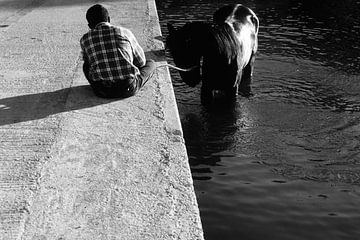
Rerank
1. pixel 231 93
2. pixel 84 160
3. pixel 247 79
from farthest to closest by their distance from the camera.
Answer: pixel 247 79
pixel 231 93
pixel 84 160

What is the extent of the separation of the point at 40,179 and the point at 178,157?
123 centimetres

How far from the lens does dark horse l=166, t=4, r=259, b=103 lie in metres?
7.11

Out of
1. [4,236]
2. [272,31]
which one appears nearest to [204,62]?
[4,236]

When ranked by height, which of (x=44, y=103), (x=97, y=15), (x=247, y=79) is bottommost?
(x=247, y=79)

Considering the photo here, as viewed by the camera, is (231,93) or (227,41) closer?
(227,41)

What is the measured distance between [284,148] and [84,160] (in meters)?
2.55

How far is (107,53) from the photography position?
21.0ft

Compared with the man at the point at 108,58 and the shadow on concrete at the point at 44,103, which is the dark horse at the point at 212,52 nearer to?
the man at the point at 108,58

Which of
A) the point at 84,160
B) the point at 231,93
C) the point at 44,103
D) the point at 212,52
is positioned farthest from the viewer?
the point at 231,93

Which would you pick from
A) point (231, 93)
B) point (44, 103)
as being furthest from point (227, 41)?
point (44, 103)

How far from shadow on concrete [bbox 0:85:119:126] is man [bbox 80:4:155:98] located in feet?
0.59

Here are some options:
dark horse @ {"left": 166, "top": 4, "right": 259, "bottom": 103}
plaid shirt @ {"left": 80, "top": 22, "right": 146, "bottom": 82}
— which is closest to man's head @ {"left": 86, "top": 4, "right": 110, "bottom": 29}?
plaid shirt @ {"left": 80, "top": 22, "right": 146, "bottom": 82}

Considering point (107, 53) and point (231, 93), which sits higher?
point (107, 53)

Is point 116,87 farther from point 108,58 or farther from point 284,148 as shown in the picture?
point 284,148
